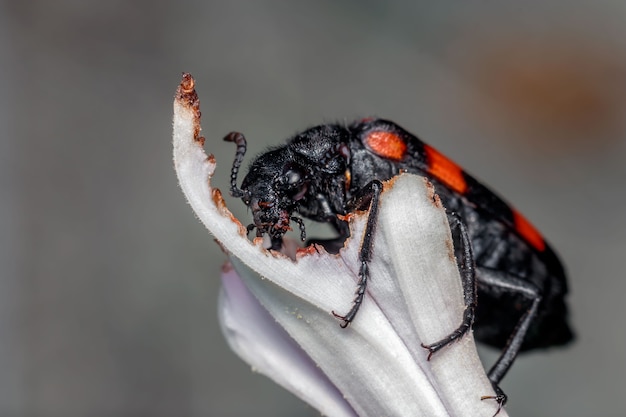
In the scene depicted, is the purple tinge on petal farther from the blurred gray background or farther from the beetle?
the blurred gray background

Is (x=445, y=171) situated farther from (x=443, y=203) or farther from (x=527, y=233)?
(x=527, y=233)

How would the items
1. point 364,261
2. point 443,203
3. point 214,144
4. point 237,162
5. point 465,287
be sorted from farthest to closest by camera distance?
1. point 214,144
2. point 443,203
3. point 237,162
4. point 465,287
5. point 364,261

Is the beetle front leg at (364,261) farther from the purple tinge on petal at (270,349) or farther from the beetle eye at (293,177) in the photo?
the beetle eye at (293,177)

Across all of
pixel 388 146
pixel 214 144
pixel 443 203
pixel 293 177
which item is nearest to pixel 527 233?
pixel 443 203

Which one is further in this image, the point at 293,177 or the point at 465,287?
the point at 293,177

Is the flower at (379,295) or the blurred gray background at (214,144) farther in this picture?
the blurred gray background at (214,144)

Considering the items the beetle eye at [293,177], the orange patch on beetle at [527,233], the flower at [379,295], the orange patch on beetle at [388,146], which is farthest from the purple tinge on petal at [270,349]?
the orange patch on beetle at [527,233]
